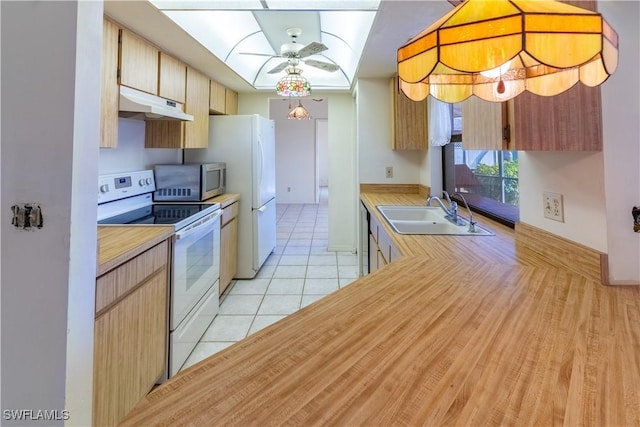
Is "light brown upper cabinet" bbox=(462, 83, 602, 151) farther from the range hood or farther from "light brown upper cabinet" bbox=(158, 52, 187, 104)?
"light brown upper cabinet" bbox=(158, 52, 187, 104)

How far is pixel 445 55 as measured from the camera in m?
0.69

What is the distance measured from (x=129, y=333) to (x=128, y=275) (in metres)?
0.27

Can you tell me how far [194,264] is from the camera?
2084mm

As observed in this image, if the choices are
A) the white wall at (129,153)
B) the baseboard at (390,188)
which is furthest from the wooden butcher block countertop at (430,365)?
the baseboard at (390,188)

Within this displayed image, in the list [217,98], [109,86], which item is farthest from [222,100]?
[109,86]

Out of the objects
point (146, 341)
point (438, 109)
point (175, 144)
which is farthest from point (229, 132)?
point (146, 341)

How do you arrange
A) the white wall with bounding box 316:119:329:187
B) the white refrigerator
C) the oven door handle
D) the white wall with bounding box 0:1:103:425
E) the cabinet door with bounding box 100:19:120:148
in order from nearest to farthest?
the white wall with bounding box 0:1:103:425 → the cabinet door with bounding box 100:19:120:148 → the oven door handle → the white refrigerator → the white wall with bounding box 316:119:329:187

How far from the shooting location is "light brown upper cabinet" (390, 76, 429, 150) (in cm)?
305

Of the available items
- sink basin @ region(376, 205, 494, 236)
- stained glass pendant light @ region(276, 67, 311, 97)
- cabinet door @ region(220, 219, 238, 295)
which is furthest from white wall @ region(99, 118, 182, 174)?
sink basin @ region(376, 205, 494, 236)

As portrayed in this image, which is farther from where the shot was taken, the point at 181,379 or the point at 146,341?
the point at 146,341

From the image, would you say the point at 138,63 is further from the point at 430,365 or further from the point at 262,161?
the point at 430,365

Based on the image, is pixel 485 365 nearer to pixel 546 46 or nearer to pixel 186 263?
pixel 546 46

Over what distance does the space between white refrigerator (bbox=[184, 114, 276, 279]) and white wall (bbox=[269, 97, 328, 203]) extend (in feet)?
16.3

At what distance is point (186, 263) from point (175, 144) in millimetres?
1192
